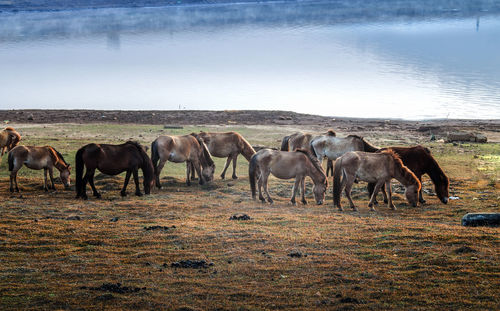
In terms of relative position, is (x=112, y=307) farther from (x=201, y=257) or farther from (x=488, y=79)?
(x=488, y=79)

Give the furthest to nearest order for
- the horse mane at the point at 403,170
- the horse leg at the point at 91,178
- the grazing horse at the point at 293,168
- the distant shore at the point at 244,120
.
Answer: the distant shore at the point at 244,120 < the grazing horse at the point at 293,168 < the horse leg at the point at 91,178 < the horse mane at the point at 403,170

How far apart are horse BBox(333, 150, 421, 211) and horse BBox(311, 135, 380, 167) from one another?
350 centimetres

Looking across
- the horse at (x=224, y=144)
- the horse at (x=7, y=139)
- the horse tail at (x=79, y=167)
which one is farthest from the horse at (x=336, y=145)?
the horse at (x=7, y=139)

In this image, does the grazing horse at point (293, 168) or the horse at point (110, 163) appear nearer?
the horse at point (110, 163)

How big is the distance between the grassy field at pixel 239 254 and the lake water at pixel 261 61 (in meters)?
26.7

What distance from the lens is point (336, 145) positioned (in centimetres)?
1983

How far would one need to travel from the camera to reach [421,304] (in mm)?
8305

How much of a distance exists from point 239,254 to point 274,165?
6.09 meters

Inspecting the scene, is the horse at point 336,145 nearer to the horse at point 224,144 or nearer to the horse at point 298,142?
the horse at point 298,142

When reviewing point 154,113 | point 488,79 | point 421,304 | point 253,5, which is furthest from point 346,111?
point 253,5

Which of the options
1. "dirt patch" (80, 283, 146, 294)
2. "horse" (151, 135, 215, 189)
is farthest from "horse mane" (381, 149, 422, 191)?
"dirt patch" (80, 283, 146, 294)

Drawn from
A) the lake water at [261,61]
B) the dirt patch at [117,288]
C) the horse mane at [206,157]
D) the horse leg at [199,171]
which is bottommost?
the dirt patch at [117,288]

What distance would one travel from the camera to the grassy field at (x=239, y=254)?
855cm

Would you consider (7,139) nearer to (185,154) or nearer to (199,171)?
(185,154)
